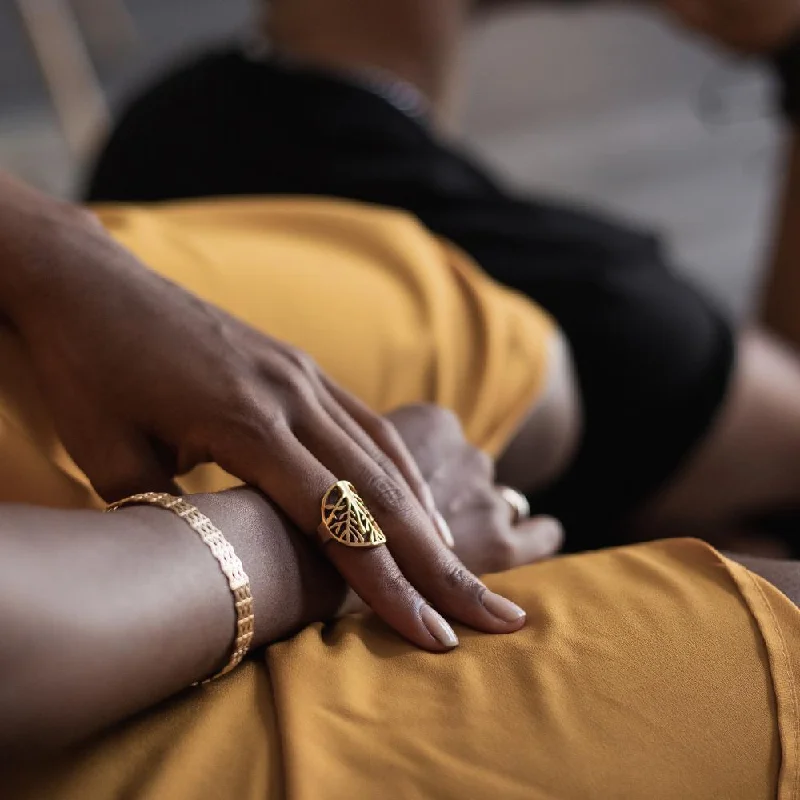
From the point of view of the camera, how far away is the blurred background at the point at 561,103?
242 cm

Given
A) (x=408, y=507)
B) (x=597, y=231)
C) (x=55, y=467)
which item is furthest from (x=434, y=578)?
(x=597, y=231)

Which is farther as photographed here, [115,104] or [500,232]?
[115,104]

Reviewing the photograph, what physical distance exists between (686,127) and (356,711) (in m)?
2.62

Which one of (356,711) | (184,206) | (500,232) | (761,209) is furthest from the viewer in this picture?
(761,209)

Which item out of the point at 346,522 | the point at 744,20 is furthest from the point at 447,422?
the point at 744,20

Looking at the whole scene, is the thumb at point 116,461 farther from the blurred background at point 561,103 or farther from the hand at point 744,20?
the blurred background at point 561,103

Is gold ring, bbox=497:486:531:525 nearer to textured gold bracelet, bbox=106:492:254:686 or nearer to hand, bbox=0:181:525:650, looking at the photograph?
hand, bbox=0:181:525:650

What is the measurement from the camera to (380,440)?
1.90 ft

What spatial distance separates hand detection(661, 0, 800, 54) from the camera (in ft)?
4.40

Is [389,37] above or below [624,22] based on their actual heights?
above

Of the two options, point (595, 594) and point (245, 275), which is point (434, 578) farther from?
point (245, 275)

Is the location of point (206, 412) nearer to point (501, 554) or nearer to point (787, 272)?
point (501, 554)

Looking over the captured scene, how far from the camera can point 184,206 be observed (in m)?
0.88

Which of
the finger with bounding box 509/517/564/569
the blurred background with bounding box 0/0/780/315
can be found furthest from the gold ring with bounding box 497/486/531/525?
the blurred background with bounding box 0/0/780/315
